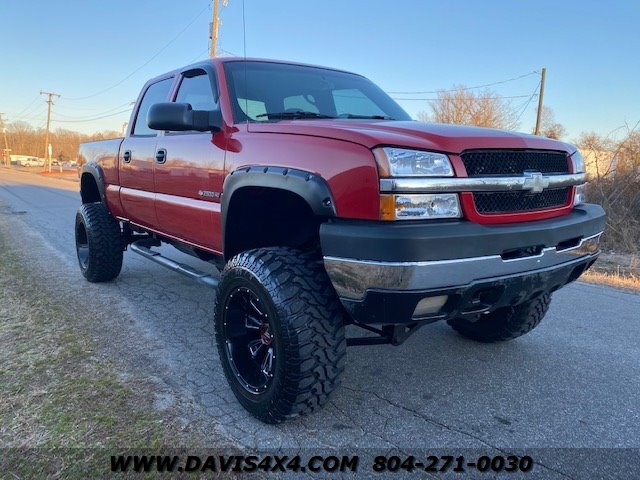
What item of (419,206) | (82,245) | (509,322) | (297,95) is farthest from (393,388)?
(82,245)

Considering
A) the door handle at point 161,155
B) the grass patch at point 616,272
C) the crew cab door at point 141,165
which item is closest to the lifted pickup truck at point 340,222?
the door handle at point 161,155

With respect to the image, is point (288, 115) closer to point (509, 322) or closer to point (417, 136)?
point (417, 136)

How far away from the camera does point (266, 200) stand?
305cm

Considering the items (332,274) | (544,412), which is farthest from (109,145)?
(544,412)

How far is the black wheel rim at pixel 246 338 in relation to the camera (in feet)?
9.24

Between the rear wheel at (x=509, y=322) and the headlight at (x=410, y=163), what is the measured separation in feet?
5.53

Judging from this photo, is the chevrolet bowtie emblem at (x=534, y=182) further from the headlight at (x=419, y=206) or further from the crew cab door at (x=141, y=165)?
the crew cab door at (x=141, y=165)

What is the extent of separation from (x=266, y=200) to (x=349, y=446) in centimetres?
145

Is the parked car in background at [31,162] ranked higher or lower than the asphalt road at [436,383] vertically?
higher

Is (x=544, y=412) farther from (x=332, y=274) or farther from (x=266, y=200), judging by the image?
(x=266, y=200)

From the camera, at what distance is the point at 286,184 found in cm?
254

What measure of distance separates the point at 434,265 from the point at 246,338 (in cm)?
135

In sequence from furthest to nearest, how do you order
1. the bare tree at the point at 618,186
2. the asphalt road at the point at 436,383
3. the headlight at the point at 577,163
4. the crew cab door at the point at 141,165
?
the bare tree at the point at 618,186
the crew cab door at the point at 141,165
the headlight at the point at 577,163
the asphalt road at the point at 436,383

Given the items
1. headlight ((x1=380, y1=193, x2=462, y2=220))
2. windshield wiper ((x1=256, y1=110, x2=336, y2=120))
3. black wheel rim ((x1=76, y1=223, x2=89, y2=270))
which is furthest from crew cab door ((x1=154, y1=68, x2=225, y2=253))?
black wheel rim ((x1=76, y1=223, x2=89, y2=270))
